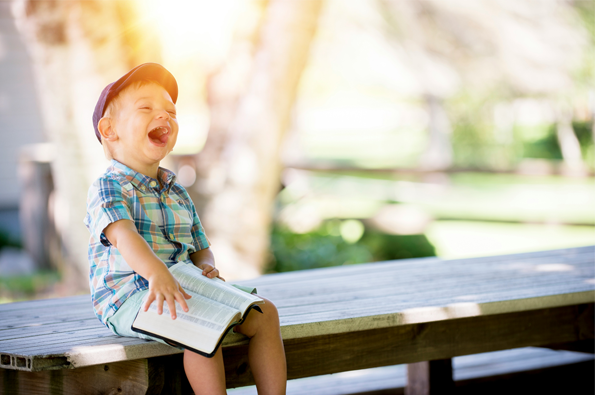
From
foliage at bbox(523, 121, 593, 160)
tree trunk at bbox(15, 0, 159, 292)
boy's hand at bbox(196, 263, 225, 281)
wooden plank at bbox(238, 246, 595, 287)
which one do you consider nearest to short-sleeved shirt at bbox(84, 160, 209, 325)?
boy's hand at bbox(196, 263, 225, 281)

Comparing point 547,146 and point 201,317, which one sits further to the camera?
point 547,146

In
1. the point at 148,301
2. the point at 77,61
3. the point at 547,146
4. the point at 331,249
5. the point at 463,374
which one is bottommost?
the point at 463,374

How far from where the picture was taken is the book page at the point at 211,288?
173 centimetres

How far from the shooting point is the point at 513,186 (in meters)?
14.4

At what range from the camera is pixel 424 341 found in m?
2.26

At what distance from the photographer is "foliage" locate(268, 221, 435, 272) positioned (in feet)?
20.9

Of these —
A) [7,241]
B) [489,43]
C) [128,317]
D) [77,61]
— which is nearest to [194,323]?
[128,317]

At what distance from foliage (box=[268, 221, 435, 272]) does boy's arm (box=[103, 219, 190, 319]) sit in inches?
179

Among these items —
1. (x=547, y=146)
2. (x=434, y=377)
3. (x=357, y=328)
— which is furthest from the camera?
(x=547, y=146)

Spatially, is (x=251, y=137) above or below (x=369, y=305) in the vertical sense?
above

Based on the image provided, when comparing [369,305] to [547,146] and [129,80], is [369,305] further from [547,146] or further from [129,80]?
[547,146]

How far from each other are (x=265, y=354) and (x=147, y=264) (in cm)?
42

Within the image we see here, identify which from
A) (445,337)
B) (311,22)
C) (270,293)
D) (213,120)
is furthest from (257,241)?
(445,337)

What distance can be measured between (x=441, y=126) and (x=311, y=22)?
28.7 feet
